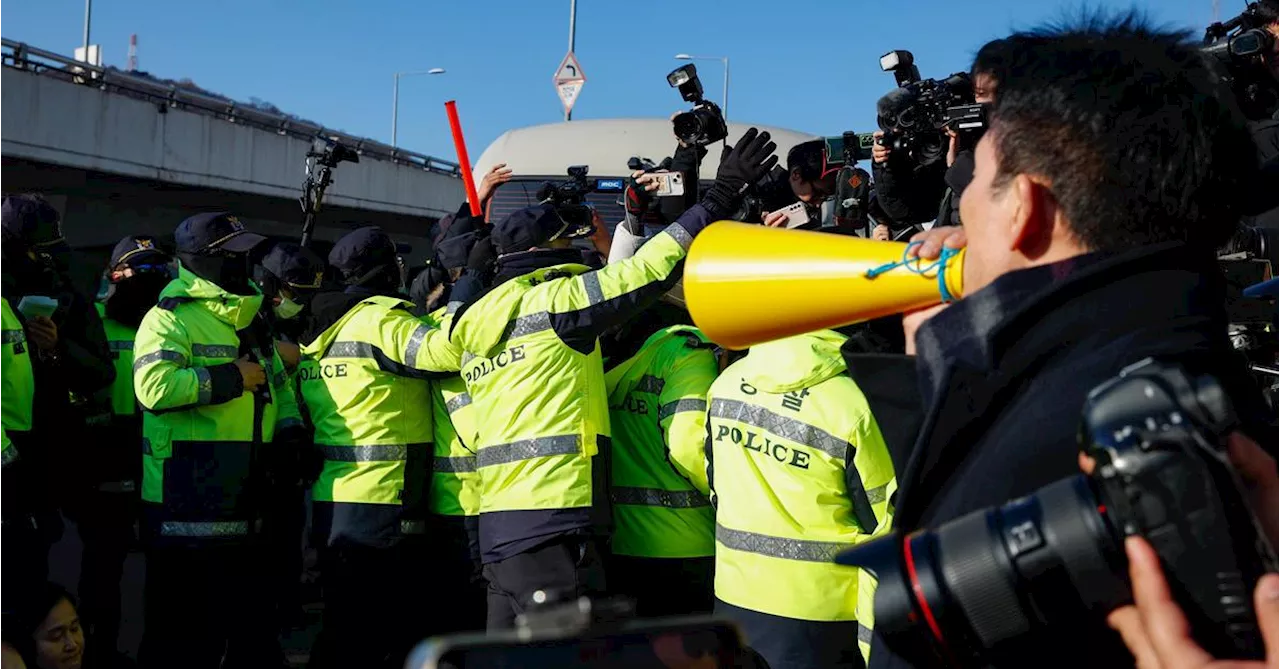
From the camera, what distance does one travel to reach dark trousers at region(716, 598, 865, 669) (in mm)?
3482

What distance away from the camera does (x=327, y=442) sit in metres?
5.53

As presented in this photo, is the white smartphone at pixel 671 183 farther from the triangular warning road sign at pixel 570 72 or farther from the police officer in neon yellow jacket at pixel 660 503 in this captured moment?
the triangular warning road sign at pixel 570 72

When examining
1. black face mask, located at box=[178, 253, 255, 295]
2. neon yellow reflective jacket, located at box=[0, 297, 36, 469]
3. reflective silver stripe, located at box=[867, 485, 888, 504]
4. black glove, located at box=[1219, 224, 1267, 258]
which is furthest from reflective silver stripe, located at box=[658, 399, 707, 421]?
neon yellow reflective jacket, located at box=[0, 297, 36, 469]

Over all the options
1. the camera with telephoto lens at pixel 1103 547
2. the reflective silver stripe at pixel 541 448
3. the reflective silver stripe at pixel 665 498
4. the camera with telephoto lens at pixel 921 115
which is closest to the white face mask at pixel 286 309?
the reflective silver stripe at pixel 541 448

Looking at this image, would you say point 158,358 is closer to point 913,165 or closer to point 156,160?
point 913,165

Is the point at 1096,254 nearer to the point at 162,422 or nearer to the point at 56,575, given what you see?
the point at 162,422

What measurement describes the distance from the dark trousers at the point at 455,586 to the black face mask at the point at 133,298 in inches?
80.2

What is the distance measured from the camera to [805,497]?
348cm

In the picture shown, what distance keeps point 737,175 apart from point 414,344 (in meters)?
1.73

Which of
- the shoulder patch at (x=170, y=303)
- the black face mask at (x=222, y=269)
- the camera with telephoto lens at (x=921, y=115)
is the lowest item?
the shoulder patch at (x=170, y=303)

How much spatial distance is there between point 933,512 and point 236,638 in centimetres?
468

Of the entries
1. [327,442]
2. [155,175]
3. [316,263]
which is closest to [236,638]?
[327,442]

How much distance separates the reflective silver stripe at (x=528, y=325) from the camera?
14.6 feet

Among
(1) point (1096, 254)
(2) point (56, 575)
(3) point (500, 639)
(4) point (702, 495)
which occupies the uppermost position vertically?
(1) point (1096, 254)
